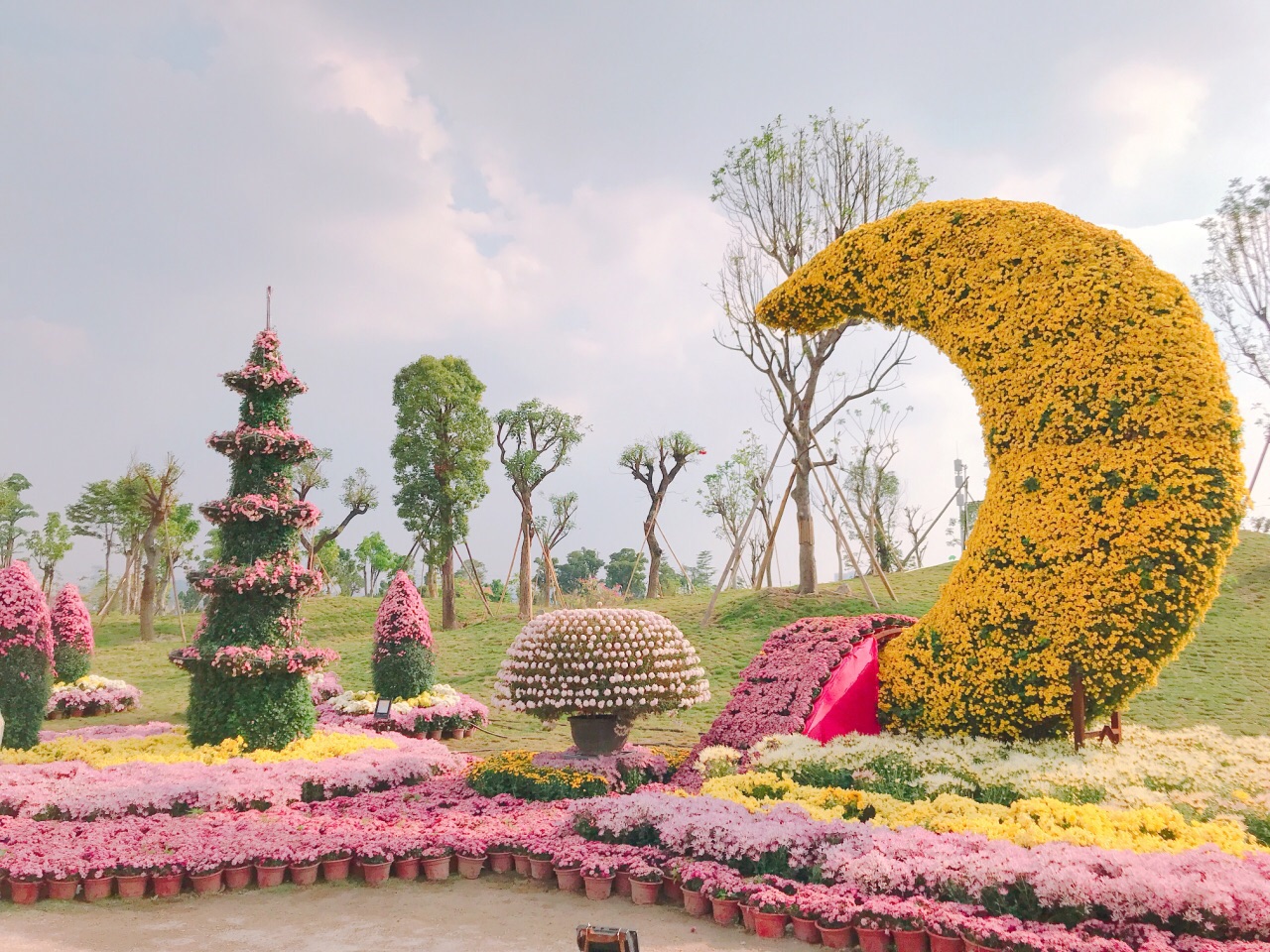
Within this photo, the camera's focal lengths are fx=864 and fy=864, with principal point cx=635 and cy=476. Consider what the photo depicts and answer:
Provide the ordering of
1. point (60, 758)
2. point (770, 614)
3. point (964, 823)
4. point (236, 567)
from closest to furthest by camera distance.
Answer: point (964, 823) → point (60, 758) → point (236, 567) → point (770, 614)

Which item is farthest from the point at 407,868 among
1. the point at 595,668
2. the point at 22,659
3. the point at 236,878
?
the point at 22,659

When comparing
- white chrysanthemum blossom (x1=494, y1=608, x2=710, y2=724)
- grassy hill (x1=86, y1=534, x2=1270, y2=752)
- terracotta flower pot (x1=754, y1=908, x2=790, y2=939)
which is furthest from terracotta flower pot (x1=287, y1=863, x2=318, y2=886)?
grassy hill (x1=86, y1=534, x2=1270, y2=752)

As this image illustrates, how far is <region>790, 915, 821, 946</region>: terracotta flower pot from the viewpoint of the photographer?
16.4ft

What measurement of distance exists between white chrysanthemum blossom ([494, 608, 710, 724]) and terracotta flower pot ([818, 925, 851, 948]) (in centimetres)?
425

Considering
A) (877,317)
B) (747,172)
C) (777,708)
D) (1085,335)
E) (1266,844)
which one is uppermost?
(747,172)

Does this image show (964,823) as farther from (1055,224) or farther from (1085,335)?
(1055,224)

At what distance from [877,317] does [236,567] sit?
8.57m

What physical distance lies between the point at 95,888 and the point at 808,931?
4.97 metres

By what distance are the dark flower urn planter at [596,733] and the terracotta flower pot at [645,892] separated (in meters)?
3.66

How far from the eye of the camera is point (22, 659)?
1107 cm

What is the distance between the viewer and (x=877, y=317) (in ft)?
34.8

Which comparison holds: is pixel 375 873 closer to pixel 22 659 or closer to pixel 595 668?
pixel 595 668

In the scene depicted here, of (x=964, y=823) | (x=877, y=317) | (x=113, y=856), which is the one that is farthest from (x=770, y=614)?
(x=113, y=856)

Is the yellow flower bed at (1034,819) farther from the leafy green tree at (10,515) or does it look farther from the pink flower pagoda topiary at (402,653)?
the leafy green tree at (10,515)
